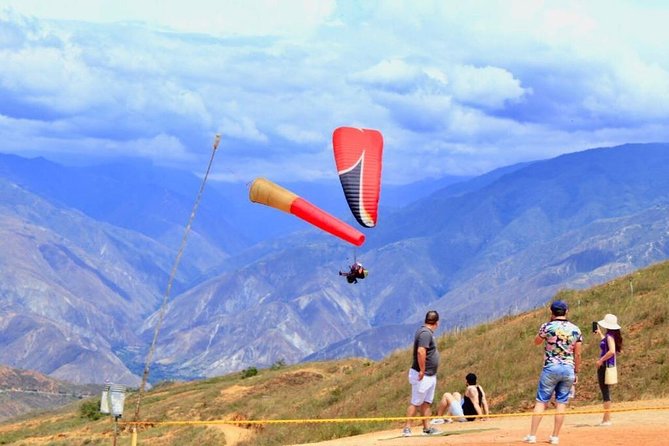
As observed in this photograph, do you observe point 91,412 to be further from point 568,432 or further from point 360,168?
point 568,432

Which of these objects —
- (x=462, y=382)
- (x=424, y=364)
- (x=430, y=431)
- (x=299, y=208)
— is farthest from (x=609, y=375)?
(x=299, y=208)

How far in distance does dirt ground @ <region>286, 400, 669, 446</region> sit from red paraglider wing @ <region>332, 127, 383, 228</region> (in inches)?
605

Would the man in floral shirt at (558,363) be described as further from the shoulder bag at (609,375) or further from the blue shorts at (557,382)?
the shoulder bag at (609,375)

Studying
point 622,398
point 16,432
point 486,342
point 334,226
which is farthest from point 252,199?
point 16,432

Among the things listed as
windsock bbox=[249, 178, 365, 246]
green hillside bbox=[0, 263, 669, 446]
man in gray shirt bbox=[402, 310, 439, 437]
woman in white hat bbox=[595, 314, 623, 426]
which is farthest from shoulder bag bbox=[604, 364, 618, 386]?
windsock bbox=[249, 178, 365, 246]

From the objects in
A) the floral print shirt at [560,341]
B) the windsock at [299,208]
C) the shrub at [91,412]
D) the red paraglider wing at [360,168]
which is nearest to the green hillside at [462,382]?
the windsock at [299,208]

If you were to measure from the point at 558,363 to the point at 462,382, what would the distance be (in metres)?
14.4

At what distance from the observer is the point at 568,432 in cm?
1844

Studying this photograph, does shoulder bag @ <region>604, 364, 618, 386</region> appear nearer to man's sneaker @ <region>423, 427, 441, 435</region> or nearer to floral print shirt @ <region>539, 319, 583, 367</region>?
floral print shirt @ <region>539, 319, 583, 367</region>

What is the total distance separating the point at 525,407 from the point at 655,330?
5385mm

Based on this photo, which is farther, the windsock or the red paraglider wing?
the red paraglider wing

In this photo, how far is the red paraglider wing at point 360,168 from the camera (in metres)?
37.2

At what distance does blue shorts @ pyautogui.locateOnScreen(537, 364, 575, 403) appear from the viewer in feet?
54.6

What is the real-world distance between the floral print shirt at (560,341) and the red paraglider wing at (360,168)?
19.3 m
